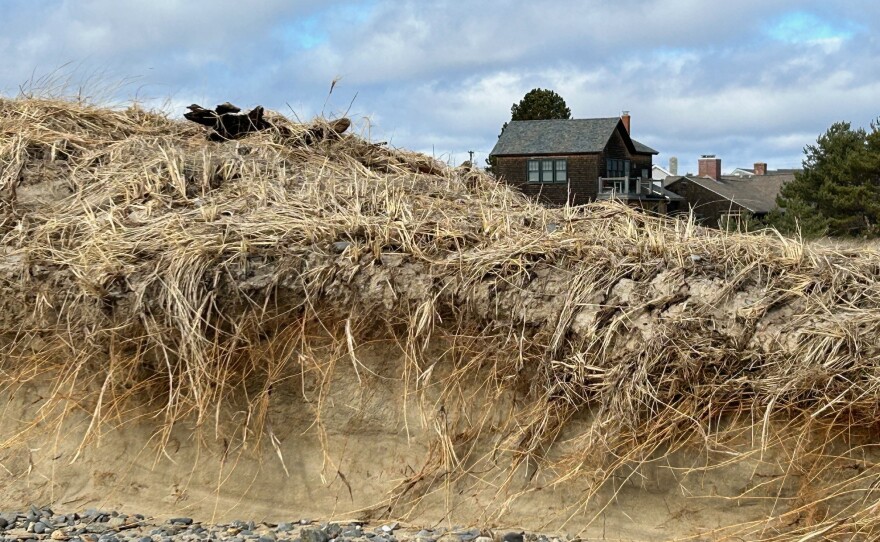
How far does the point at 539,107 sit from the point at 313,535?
4347cm

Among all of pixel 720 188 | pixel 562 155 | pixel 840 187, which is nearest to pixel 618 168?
pixel 562 155

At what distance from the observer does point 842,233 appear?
3503 cm

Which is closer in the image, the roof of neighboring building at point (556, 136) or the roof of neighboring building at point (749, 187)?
the roof of neighboring building at point (556, 136)

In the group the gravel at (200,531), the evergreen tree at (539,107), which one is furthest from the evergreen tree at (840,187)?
the gravel at (200,531)

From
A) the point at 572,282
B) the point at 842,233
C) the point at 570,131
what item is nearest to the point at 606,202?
the point at 572,282

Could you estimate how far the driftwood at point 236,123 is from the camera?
8195mm

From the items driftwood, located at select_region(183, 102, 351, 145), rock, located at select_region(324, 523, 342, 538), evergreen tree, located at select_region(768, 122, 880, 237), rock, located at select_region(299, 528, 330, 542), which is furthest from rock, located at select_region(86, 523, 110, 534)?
evergreen tree, located at select_region(768, 122, 880, 237)

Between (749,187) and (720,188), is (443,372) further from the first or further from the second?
(749,187)

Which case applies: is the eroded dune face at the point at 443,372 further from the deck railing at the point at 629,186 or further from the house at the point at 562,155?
the deck railing at the point at 629,186

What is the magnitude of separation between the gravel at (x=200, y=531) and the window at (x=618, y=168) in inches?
1557

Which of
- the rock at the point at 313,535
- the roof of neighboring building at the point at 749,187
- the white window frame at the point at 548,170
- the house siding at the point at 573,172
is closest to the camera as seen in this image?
the rock at the point at 313,535

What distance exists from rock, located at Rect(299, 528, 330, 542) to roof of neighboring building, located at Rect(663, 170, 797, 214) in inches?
1641

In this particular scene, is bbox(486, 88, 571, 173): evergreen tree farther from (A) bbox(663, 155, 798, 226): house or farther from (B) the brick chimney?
(B) the brick chimney

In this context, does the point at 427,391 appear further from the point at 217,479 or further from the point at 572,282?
the point at 217,479
